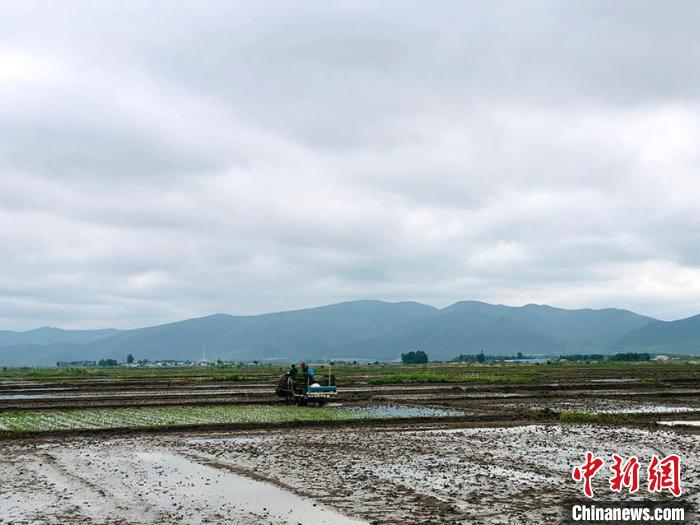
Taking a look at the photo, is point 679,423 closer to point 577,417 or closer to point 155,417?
point 577,417

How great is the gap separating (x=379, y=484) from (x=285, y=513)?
9.99ft

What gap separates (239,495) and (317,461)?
4515 millimetres

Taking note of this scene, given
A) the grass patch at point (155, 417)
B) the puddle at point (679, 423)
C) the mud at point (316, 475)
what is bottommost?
the puddle at point (679, 423)

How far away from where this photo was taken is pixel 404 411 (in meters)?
34.7

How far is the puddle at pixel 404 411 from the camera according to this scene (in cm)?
3222

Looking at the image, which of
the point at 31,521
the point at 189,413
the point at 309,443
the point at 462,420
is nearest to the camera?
the point at 31,521

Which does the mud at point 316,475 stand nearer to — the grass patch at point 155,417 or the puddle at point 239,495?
the puddle at point 239,495

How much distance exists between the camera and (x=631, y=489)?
13.8m

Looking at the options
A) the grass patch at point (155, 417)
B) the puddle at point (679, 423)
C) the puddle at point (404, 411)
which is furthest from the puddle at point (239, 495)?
the puddle at point (679, 423)

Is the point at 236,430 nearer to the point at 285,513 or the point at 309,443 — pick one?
the point at 309,443

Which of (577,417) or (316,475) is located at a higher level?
(316,475)

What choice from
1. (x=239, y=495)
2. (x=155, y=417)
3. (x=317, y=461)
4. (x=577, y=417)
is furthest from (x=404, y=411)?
(x=239, y=495)

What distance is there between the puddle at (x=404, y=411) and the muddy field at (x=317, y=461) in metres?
0.10

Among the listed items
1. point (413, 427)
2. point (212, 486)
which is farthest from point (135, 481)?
point (413, 427)
